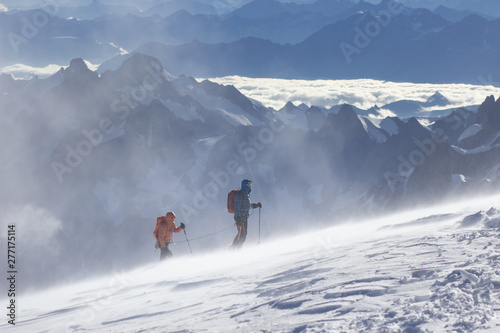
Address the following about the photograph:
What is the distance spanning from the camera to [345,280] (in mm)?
9430

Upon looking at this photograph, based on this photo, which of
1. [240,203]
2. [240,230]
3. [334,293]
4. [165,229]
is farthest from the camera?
[165,229]

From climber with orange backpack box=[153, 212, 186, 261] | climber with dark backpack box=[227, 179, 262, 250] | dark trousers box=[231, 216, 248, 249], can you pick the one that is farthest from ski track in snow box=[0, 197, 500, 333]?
climber with orange backpack box=[153, 212, 186, 261]

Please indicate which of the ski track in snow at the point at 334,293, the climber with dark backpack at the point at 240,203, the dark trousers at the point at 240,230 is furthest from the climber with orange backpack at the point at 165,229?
the ski track in snow at the point at 334,293

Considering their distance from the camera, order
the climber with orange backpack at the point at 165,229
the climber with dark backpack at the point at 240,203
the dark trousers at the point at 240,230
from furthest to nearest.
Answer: the climber with orange backpack at the point at 165,229, the dark trousers at the point at 240,230, the climber with dark backpack at the point at 240,203

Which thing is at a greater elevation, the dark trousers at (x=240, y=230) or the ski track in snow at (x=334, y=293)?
the dark trousers at (x=240, y=230)

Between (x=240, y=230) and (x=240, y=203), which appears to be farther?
(x=240, y=230)

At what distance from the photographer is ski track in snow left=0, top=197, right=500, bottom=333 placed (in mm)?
7117

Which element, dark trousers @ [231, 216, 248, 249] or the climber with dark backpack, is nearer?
the climber with dark backpack

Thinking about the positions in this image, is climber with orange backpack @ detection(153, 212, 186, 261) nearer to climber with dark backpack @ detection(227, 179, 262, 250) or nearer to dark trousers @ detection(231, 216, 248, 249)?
dark trousers @ detection(231, 216, 248, 249)

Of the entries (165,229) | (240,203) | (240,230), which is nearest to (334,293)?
(240,203)

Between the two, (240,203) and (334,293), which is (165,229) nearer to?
(240,203)

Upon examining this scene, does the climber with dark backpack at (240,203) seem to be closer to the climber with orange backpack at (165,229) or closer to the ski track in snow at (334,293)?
the climber with orange backpack at (165,229)

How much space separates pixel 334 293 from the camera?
8.69 metres

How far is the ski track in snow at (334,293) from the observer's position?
23.4ft
